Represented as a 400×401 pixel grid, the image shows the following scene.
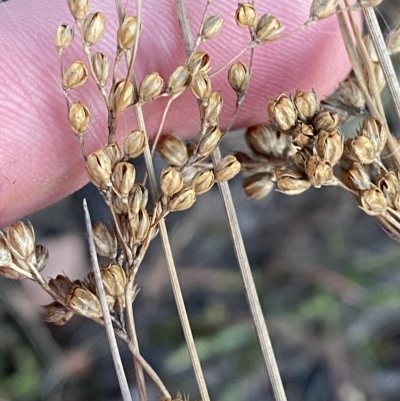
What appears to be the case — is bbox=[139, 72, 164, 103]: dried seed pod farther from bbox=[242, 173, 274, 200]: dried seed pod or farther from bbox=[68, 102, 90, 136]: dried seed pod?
bbox=[242, 173, 274, 200]: dried seed pod

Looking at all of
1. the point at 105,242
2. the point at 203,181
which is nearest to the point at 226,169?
the point at 203,181

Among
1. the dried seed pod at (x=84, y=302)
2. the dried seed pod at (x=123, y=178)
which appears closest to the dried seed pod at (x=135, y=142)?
the dried seed pod at (x=123, y=178)

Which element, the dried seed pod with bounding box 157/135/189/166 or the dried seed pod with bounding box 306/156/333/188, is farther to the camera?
the dried seed pod with bounding box 157/135/189/166

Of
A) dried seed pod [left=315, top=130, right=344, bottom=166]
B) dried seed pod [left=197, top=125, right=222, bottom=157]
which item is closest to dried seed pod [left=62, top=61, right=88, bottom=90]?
dried seed pod [left=197, top=125, right=222, bottom=157]

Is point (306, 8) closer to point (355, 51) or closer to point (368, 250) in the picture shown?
point (355, 51)

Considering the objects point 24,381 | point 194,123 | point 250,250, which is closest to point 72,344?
point 24,381

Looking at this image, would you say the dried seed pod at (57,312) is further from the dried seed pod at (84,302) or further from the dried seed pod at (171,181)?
the dried seed pod at (171,181)

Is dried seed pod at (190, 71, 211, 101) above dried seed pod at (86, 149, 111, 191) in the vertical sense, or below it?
above
